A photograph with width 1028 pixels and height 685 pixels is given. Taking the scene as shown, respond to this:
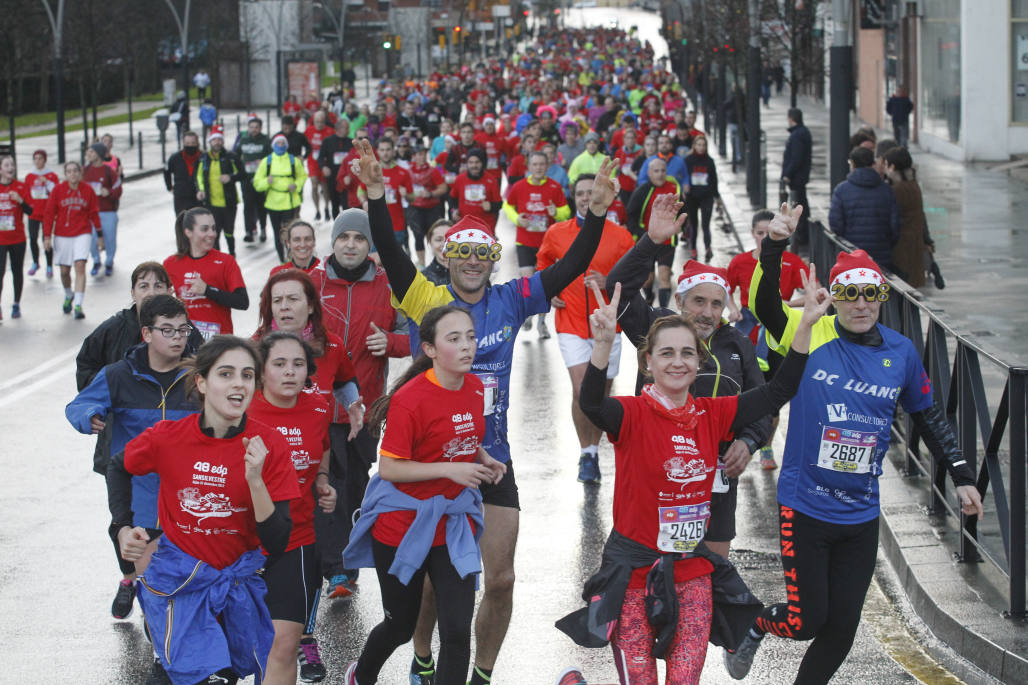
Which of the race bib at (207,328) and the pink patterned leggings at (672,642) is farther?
the race bib at (207,328)

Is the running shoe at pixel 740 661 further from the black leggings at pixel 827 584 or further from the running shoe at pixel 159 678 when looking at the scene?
the running shoe at pixel 159 678

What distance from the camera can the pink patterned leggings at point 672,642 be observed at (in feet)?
17.2

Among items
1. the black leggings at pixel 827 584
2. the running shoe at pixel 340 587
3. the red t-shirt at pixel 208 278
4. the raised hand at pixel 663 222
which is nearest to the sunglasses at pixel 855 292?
the raised hand at pixel 663 222

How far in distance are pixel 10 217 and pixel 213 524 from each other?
12.2 meters

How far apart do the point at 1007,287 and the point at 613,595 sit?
491 inches

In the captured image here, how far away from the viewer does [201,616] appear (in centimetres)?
527

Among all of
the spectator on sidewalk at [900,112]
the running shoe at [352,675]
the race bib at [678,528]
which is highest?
the spectator on sidewalk at [900,112]

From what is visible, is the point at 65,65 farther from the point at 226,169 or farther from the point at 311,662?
the point at 311,662

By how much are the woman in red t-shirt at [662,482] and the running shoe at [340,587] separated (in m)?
2.78

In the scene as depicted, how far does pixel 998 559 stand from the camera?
761 centimetres

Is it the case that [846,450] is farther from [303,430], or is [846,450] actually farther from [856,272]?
[303,430]

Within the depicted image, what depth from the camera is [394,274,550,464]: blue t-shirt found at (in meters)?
6.38

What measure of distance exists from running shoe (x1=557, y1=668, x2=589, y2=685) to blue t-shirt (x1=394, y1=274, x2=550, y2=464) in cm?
105

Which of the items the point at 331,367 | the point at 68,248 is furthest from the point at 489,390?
the point at 68,248
